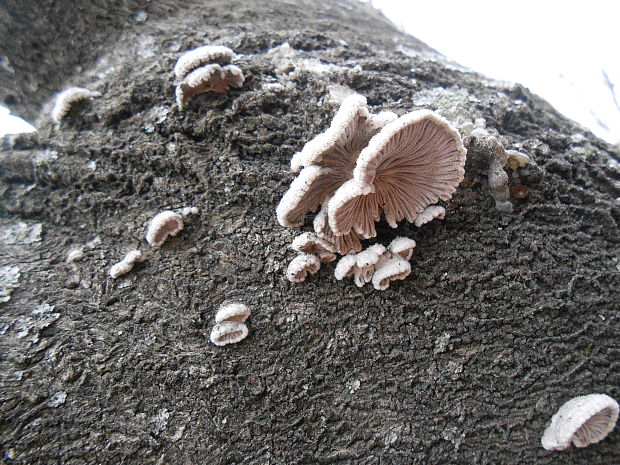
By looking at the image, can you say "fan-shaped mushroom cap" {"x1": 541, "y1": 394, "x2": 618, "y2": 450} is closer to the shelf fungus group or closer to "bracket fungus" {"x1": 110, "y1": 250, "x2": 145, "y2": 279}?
the shelf fungus group

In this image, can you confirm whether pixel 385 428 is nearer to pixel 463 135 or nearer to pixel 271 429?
pixel 271 429

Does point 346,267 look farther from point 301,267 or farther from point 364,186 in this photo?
point 364,186

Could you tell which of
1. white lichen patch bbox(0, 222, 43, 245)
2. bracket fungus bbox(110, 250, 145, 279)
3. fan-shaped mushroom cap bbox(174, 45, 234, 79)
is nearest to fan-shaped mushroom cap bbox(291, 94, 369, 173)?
fan-shaped mushroom cap bbox(174, 45, 234, 79)

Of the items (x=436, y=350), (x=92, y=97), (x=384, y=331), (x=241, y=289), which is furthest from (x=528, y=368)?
(x=92, y=97)

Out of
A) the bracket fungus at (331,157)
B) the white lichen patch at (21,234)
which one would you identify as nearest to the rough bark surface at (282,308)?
the white lichen patch at (21,234)

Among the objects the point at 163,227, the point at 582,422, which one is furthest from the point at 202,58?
the point at 582,422

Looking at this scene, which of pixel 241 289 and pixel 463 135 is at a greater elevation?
pixel 463 135
